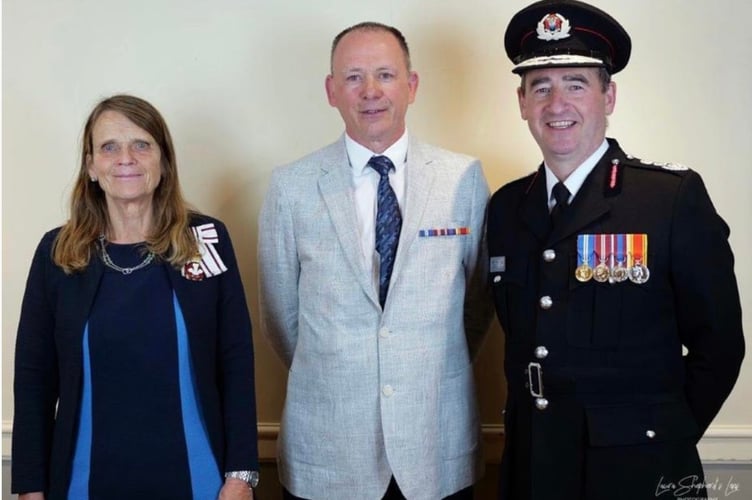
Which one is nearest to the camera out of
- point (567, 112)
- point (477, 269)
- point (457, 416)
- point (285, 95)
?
point (567, 112)

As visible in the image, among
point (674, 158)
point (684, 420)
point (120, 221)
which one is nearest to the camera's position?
point (684, 420)

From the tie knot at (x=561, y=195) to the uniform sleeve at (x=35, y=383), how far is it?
3.84 feet

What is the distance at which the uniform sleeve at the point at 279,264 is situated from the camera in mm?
1965

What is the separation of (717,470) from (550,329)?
119 cm

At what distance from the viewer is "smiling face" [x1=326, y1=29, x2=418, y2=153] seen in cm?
188

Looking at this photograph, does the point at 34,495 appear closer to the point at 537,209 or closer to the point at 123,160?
the point at 123,160

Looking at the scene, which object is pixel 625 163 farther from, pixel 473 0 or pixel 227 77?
pixel 227 77

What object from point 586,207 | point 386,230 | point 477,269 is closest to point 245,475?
point 386,230

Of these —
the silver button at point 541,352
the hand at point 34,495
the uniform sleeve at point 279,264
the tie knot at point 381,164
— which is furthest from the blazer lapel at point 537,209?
the hand at point 34,495

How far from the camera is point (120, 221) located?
1808 millimetres

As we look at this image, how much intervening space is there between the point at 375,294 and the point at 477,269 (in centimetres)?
32

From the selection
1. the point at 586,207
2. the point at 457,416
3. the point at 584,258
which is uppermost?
the point at 586,207

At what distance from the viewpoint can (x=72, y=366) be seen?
66.4 inches

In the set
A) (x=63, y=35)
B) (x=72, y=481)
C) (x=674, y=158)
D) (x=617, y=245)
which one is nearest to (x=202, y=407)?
(x=72, y=481)
